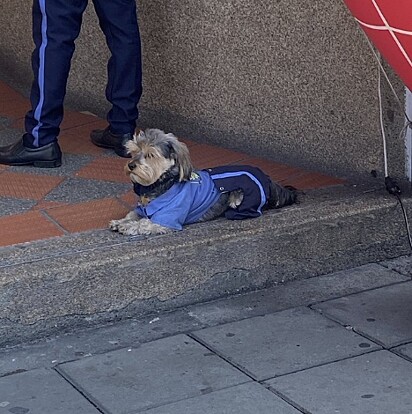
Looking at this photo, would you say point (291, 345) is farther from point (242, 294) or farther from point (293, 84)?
point (293, 84)

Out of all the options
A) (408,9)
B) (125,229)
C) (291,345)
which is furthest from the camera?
(125,229)

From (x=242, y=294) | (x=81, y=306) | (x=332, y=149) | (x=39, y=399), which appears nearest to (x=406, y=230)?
(x=332, y=149)

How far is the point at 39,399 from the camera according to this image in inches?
139

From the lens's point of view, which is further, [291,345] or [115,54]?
[115,54]

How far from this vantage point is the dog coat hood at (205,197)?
4.32 m

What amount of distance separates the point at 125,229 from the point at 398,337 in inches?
45.6

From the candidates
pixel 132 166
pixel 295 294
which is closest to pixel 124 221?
pixel 132 166

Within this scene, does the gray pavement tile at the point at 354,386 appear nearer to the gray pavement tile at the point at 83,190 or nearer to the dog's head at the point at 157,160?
the dog's head at the point at 157,160

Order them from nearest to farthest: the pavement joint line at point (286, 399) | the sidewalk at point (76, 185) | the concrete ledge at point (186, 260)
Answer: the pavement joint line at point (286, 399)
the concrete ledge at point (186, 260)
the sidewalk at point (76, 185)

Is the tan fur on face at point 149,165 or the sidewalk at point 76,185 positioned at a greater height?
the tan fur on face at point 149,165

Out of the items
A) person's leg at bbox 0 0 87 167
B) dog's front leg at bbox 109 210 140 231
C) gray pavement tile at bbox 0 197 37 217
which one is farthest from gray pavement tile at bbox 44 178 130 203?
dog's front leg at bbox 109 210 140 231

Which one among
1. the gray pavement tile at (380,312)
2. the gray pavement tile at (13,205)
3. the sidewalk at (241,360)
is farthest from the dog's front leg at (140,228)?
the gray pavement tile at (380,312)

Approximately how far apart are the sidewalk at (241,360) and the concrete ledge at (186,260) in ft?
0.24

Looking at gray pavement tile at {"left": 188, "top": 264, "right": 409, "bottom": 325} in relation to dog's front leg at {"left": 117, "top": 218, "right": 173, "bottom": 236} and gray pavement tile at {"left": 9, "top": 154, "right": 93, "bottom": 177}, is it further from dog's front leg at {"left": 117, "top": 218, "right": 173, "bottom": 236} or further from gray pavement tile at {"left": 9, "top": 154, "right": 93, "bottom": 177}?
gray pavement tile at {"left": 9, "top": 154, "right": 93, "bottom": 177}
